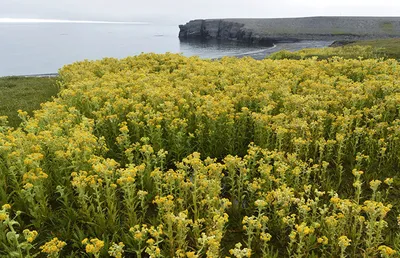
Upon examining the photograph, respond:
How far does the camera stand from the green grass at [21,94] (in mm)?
13125

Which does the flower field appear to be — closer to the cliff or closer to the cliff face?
the cliff

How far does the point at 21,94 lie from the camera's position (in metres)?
16.1

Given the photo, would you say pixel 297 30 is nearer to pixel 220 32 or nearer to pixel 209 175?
pixel 220 32

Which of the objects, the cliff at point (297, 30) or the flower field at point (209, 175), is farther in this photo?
the cliff at point (297, 30)

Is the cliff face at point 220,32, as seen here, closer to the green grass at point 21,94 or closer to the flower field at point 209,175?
the green grass at point 21,94

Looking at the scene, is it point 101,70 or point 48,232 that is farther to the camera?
point 101,70

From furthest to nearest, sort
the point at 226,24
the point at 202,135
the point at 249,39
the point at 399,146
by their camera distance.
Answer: the point at 226,24, the point at 249,39, the point at 202,135, the point at 399,146

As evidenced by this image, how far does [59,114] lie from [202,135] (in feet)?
12.2

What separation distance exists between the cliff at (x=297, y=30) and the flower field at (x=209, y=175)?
112 metres

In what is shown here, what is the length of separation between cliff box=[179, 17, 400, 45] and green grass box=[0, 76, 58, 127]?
105 metres

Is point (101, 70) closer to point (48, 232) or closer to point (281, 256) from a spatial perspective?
point (48, 232)

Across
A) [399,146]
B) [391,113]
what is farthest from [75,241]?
[391,113]

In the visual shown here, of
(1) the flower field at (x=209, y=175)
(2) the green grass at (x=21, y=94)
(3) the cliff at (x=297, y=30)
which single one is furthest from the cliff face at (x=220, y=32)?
(1) the flower field at (x=209, y=175)

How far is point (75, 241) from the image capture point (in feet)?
15.8
